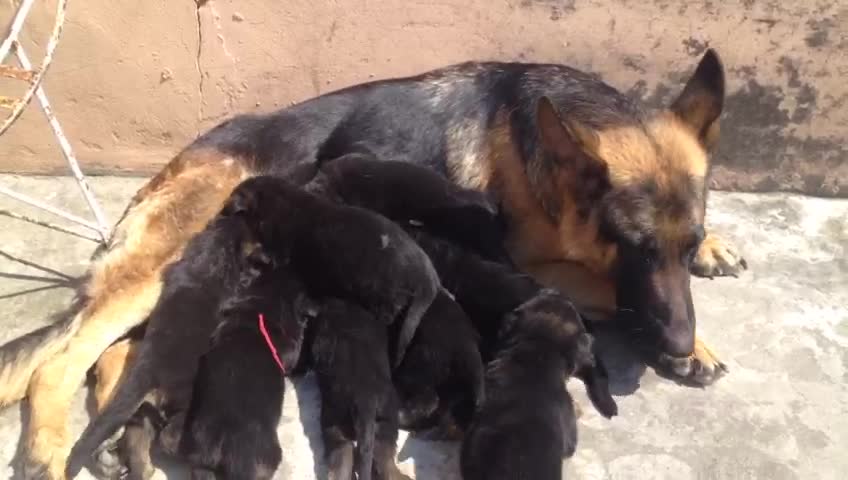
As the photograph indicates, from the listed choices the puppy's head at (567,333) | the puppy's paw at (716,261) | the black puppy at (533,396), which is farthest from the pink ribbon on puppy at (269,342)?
the puppy's paw at (716,261)

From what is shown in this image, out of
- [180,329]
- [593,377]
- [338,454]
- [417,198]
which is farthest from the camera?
[417,198]

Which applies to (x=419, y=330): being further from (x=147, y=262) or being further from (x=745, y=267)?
(x=745, y=267)

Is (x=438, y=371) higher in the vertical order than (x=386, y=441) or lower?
higher

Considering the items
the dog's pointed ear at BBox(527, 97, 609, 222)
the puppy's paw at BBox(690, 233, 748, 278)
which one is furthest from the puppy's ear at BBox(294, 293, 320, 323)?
the puppy's paw at BBox(690, 233, 748, 278)

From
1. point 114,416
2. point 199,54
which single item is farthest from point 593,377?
point 199,54

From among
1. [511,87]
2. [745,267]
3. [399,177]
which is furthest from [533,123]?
[745,267]

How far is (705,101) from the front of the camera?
369cm

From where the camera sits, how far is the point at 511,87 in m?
4.13

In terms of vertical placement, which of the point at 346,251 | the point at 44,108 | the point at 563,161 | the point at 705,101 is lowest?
the point at 346,251

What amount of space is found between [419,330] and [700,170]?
1371 mm

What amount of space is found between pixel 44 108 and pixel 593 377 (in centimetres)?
248

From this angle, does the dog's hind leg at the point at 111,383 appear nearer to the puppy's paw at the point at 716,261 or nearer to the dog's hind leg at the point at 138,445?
the dog's hind leg at the point at 138,445

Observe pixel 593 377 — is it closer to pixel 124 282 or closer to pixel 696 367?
pixel 696 367

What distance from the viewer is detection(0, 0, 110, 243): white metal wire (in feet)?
10.0
